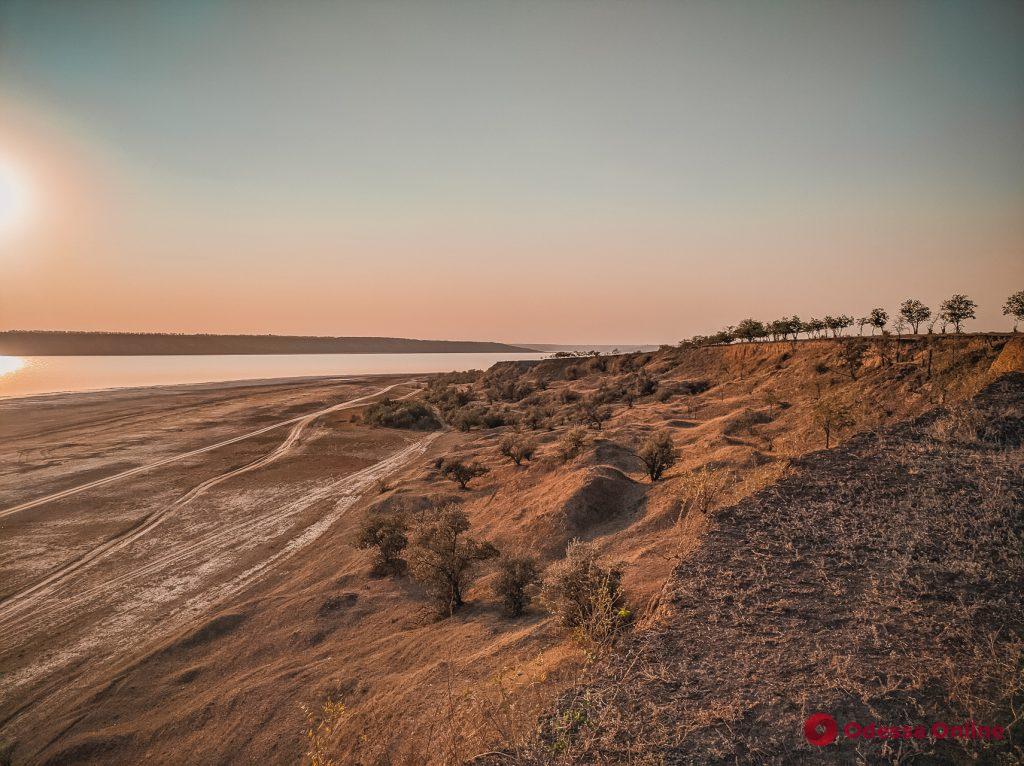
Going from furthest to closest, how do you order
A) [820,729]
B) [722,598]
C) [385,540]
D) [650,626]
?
[385,540] < [722,598] < [650,626] < [820,729]

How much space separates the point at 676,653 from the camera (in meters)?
5.04

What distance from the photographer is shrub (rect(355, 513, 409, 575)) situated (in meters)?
12.7

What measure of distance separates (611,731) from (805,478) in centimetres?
722

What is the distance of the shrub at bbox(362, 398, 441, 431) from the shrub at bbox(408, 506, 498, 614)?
2576cm

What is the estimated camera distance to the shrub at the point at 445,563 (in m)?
10.3

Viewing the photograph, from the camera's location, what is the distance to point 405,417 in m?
38.2

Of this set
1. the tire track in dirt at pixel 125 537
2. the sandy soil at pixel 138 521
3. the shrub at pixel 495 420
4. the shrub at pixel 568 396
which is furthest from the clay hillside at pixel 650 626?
the shrub at pixel 568 396

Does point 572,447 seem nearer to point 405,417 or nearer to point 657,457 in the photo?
point 657,457

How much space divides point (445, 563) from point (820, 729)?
7.90 meters

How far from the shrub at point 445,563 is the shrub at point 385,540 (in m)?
1.10

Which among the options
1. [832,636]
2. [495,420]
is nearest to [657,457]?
[832,636]

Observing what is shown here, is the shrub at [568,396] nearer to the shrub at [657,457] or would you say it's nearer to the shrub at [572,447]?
the shrub at [572,447]

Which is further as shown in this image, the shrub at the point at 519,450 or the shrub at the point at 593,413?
the shrub at the point at 593,413

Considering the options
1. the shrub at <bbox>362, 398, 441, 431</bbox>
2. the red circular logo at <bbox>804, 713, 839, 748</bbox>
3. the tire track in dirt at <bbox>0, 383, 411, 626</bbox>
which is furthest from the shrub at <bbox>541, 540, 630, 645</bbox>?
the shrub at <bbox>362, 398, 441, 431</bbox>
